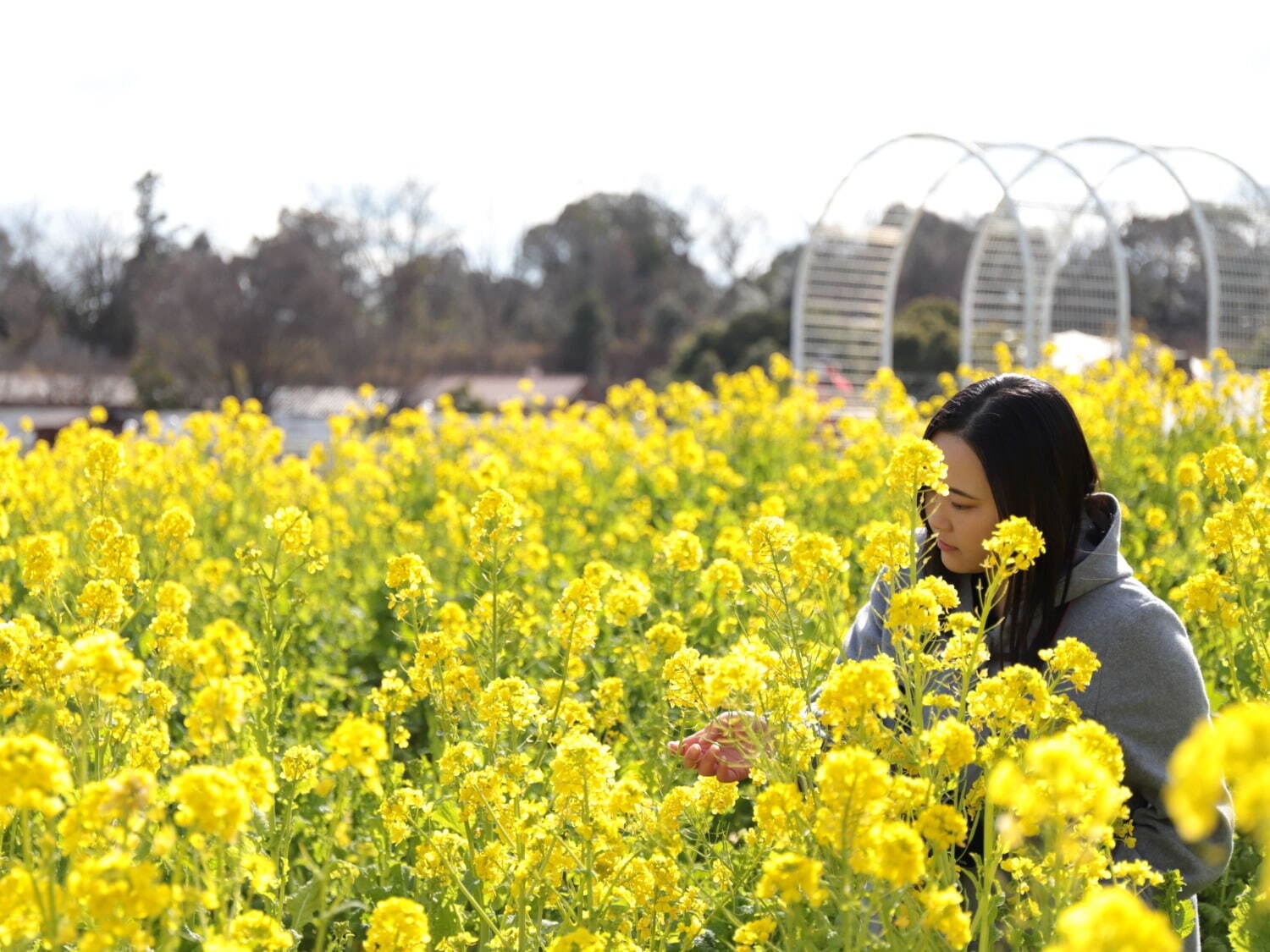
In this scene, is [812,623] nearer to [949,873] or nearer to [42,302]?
[949,873]

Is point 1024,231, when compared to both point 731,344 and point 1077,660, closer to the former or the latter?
point 1077,660

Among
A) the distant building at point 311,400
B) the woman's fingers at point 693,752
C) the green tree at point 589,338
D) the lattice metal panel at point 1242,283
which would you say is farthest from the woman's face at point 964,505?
the green tree at point 589,338

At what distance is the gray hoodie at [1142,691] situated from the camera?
2152mm

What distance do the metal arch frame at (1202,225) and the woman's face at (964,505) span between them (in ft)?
41.4

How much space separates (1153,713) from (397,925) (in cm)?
133

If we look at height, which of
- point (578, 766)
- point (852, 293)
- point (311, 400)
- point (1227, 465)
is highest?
point (852, 293)

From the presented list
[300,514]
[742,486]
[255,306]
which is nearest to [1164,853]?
[300,514]

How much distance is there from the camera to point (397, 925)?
1.52 m

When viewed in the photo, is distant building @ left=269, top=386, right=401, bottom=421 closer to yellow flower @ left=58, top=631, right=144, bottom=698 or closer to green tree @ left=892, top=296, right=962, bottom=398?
green tree @ left=892, top=296, right=962, bottom=398

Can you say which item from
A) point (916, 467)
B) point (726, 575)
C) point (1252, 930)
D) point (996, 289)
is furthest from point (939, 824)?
point (996, 289)

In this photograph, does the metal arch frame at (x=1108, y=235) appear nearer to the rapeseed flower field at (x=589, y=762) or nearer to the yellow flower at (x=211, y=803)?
the rapeseed flower field at (x=589, y=762)

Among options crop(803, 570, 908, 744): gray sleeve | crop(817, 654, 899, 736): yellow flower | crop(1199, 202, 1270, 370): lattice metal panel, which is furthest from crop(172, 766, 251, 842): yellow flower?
crop(1199, 202, 1270, 370): lattice metal panel

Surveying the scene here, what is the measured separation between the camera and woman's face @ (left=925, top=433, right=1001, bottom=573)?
232 cm

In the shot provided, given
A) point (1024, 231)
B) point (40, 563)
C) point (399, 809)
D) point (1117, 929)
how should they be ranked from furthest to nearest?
point (1024, 231), point (40, 563), point (399, 809), point (1117, 929)
